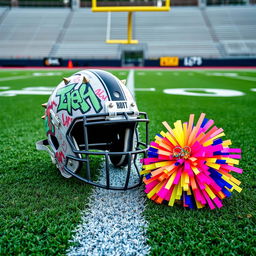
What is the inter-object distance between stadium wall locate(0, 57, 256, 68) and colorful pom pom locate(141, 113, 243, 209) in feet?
65.0

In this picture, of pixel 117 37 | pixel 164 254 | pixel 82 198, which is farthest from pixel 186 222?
pixel 117 37

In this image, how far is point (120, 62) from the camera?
68.2ft

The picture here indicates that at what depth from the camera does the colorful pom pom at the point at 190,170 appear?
115cm

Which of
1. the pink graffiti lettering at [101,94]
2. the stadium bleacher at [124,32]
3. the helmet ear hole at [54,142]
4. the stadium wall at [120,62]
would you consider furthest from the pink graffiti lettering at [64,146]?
the stadium bleacher at [124,32]

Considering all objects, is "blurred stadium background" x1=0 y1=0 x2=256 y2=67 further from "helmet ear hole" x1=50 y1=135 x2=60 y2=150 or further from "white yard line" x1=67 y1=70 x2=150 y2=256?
"white yard line" x1=67 y1=70 x2=150 y2=256

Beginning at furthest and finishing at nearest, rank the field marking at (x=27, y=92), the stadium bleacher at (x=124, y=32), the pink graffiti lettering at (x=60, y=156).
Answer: the stadium bleacher at (x=124, y=32) < the field marking at (x=27, y=92) < the pink graffiti lettering at (x=60, y=156)

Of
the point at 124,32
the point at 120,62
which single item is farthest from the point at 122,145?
the point at 124,32

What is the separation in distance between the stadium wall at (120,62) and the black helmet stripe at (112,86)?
19.6 metres

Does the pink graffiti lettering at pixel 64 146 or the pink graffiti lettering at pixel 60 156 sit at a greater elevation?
the pink graffiti lettering at pixel 64 146

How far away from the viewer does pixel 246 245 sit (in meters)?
0.96

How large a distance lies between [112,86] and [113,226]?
59 centimetres

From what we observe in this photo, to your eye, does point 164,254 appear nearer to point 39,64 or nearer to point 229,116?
point 229,116

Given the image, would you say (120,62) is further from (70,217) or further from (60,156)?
(70,217)

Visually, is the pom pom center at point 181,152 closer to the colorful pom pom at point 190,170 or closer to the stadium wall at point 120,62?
the colorful pom pom at point 190,170
